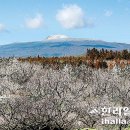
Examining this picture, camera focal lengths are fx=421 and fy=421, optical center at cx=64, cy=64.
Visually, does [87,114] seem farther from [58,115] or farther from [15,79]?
[15,79]

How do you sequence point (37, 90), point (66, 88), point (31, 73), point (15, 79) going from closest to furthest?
point (37, 90) < point (66, 88) < point (15, 79) < point (31, 73)

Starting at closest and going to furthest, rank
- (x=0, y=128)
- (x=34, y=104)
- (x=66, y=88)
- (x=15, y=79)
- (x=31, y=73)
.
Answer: (x=0, y=128) → (x=34, y=104) → (x=66, y=88) → (x=15, y=79) → (x=31, y=73)

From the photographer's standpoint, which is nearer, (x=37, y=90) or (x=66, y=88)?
(x=37, y=90)

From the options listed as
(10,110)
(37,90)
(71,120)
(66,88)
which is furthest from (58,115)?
(66,88)

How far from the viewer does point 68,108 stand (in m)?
70.3

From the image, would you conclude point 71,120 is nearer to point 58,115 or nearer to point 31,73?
point 58,115

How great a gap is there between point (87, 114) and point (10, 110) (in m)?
12.5

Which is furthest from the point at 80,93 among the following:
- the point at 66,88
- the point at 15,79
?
the point at 15,79

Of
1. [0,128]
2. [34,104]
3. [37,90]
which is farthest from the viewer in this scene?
[37,90]

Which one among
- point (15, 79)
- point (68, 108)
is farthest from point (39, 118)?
point (15, 79)

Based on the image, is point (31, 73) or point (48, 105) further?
point (31, 73)

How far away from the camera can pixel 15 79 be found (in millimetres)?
130250

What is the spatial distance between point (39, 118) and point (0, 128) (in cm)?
604

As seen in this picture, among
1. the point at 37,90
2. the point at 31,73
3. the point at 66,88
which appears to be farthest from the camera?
the point at 31,73
